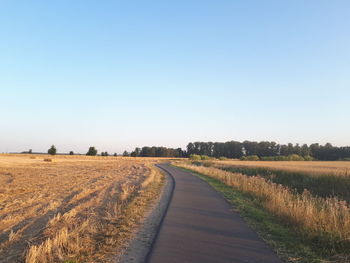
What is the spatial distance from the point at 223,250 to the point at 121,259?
2.17 m

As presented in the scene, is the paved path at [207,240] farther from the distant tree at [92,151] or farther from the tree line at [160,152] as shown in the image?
the tree line at [160,152]

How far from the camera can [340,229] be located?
7.52 metres

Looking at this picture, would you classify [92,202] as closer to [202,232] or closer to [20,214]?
[20,214]

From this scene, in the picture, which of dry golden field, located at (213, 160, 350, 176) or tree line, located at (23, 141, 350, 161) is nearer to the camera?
dry golden field, located at (213, 160, 350, 176)

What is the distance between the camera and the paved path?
238 inches

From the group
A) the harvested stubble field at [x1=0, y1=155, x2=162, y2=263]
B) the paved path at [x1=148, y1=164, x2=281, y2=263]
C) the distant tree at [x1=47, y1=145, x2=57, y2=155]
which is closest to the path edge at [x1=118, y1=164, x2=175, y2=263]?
the paved path at [x1=148, y1=164, x2=281, y2=263]

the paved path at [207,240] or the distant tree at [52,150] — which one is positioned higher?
the distant tree at [52,150]

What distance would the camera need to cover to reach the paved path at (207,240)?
6.04 m

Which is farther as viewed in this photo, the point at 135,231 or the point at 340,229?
the point at 135,231

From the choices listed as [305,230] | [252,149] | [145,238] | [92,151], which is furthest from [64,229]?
[252,149]

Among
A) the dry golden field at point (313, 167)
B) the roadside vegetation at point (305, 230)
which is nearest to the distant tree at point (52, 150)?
the dry golden field at point (313, 167)

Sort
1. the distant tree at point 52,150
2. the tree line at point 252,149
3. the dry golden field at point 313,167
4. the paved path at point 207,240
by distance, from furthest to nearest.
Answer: the tree line at point 252,149, the distant tree at point 52,150, the dry golden field at point 313,167, the paved path at point 207,240

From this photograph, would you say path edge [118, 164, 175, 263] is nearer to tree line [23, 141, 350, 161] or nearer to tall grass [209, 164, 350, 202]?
tall grass [209, 164, 350, 202]

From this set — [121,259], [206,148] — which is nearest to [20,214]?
[121,259]
